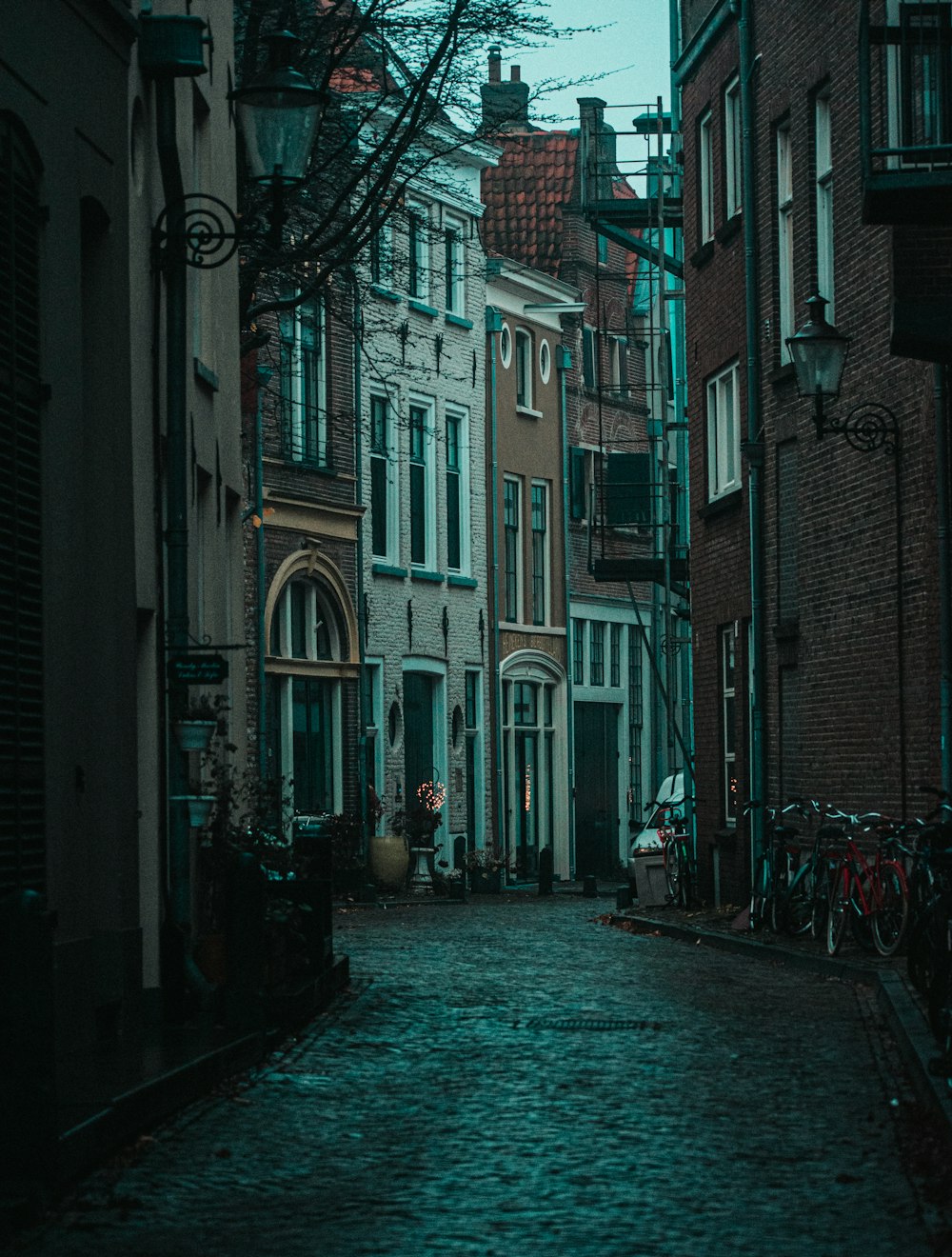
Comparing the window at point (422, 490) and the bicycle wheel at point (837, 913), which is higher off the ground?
the window at point (422, 490)

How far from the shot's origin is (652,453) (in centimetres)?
3831

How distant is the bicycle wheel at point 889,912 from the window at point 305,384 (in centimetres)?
1391

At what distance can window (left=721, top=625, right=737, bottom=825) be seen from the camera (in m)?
23.0

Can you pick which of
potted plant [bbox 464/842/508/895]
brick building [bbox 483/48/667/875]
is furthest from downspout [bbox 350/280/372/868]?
brick building [bbox 483/48/667/875]

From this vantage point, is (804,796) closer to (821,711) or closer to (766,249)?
(821,711)

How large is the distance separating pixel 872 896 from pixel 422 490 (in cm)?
Answer: 1863

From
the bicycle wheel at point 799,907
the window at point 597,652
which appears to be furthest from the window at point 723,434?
the window at point 597,652

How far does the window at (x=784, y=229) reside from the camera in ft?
67.9

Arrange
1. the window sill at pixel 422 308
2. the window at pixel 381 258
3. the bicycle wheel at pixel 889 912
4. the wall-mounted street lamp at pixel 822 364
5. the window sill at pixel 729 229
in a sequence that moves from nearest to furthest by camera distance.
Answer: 1. the bicycle wheel at pixel 889 912
2. the wall-mounted street lamp at pixel 822 364
3. the window sill at pixel 729 229
4. the window at pixel 381 258
5. the window sill at pixel 422 308

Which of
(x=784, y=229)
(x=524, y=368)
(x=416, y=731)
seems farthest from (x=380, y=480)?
(x=784, y=229)

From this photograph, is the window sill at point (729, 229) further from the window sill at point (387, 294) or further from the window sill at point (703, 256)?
the window sill at point (387, 294)

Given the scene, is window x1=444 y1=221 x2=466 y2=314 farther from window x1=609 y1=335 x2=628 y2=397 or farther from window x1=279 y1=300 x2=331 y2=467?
window x1=609 y1=335 x2=628 y2=397

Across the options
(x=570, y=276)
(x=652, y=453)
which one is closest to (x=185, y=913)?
(x=652, y=453)

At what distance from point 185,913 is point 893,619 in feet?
24.5
